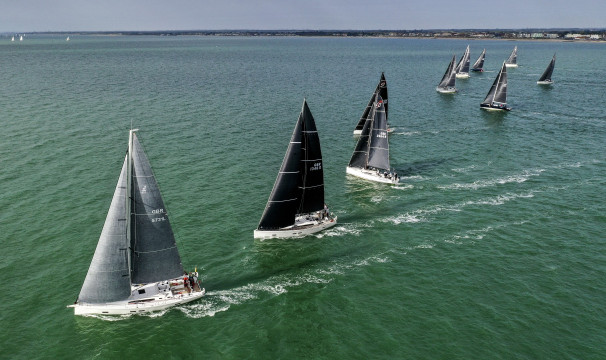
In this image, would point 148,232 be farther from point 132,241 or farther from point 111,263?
point 111,263

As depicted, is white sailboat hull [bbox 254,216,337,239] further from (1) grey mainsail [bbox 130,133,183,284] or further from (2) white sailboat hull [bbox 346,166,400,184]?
(2) white sailboat hull [bbox 346,166,400,184]

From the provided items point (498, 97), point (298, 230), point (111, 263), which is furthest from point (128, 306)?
point (498, 97)

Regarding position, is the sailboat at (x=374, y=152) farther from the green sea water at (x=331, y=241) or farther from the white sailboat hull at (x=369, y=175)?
the green sea water at (x=331, y=241)

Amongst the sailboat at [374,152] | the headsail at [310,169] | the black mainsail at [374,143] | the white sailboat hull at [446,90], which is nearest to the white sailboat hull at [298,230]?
the headsail at [310,169]

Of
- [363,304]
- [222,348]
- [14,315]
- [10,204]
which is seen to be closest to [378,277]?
[363,304]

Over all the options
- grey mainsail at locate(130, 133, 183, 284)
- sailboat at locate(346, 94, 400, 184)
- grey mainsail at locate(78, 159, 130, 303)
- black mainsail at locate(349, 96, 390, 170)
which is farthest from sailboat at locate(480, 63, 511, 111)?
grey mainsail at locate(78, 159, 130, 303)
